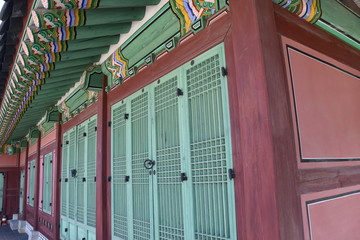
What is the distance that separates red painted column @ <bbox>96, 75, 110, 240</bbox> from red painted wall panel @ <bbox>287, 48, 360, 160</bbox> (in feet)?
8.14

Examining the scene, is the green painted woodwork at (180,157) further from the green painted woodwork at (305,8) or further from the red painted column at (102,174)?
the green painted woodwork at (305,8)

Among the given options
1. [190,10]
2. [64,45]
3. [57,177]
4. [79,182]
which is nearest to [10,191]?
[57,177]

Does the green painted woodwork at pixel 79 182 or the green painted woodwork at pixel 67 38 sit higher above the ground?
the green painted woodwork at pixel 67 38

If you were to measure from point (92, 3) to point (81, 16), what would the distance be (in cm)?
24

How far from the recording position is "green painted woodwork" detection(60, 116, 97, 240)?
419cm

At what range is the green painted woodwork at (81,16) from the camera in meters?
2.13

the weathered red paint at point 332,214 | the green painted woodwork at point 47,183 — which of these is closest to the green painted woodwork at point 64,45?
the weathered red paint at point 332,214

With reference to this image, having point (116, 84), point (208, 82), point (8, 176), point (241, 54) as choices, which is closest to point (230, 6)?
point (241, 54)

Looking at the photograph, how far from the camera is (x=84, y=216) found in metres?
4.30

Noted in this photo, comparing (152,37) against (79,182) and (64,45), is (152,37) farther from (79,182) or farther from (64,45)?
(79,182)

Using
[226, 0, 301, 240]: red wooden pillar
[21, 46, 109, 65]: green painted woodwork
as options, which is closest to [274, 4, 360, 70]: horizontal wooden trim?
[226, 0, 301, 240]: red wooden pillar

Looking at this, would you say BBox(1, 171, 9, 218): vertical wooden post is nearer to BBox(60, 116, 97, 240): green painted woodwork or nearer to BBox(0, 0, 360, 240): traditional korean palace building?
BBox(60, 116, 97, 240): green painted woodwork

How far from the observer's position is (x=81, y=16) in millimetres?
2404

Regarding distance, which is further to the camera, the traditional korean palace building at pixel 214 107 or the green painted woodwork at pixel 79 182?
the green painted woodwork at pixel 79 182
